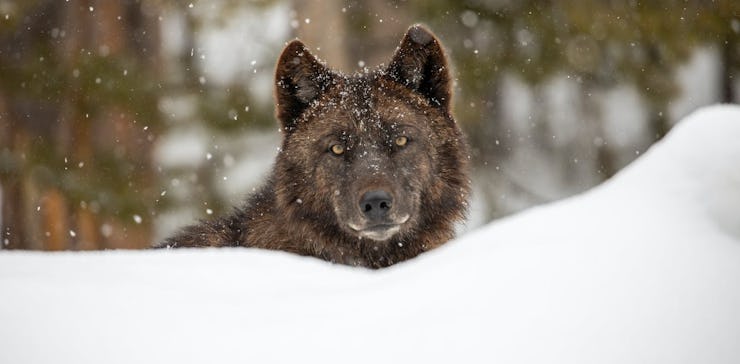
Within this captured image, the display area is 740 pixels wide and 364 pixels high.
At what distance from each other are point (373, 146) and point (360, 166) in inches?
7.8

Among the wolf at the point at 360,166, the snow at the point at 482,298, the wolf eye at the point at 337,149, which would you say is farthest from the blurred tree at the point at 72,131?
the snow at the point at 482,298

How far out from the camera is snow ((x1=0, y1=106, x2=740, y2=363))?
1.87 m

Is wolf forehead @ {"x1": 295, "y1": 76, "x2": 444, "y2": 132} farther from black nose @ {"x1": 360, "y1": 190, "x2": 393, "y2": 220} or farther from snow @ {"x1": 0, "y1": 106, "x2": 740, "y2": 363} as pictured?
snow @ {"x1": 0, "y1": 106, "x2": 740, "y2": 363}

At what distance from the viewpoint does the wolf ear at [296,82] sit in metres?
5.20

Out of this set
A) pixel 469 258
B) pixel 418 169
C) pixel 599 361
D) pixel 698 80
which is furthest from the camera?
pixel 698 80

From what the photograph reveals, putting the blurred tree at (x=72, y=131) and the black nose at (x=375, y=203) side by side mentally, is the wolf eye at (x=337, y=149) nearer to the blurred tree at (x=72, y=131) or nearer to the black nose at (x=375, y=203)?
the black nose at (x=375, y=203)

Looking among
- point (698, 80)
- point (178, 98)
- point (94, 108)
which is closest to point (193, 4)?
point (178, 98)

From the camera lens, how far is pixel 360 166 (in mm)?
4871

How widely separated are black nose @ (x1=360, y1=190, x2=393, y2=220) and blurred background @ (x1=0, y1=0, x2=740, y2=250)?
22.4 ft

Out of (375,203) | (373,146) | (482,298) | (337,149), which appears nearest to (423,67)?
(373,146)

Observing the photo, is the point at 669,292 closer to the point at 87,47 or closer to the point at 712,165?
the point at 712,165

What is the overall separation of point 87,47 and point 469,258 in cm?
1122

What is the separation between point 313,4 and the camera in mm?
11820

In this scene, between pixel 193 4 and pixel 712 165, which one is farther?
pixel 193 4
